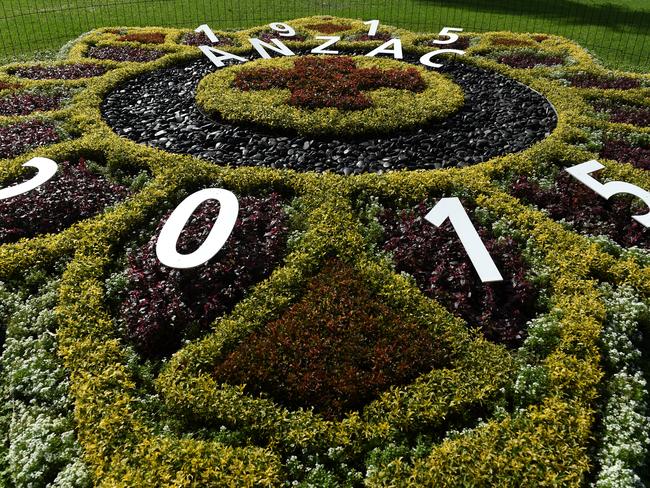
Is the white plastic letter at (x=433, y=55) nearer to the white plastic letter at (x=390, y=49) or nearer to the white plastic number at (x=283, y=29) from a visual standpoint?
the white plastic letter at (x=390, y=49)

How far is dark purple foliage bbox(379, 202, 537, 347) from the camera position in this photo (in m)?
5.71

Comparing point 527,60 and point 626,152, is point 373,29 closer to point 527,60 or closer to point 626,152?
point 527,60

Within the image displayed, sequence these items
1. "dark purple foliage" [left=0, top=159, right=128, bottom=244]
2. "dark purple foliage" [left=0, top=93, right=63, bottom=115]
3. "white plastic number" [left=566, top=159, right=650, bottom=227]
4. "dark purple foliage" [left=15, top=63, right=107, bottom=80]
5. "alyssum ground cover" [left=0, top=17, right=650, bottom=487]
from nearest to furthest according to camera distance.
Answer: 1. "alyssum ground cover" [left=0, top=17, right=650, bottom=487]
2. "dark purple foliage" [left=0, top=159, right=128, bottom=244]
3. "white plastic number" [left=566, top=159, right=650, bottom=227]
4. "dark purple foliage" [left=0, top=93, right=63, bottom=115]
5. "dark purple foliage" [left=15, top=63, right=107, bottom=80]

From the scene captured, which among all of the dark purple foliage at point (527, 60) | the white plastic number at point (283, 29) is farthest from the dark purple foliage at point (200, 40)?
the dark purple foliage at point (527, 60)

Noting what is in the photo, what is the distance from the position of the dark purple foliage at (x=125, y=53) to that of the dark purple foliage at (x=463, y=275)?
31.5ft

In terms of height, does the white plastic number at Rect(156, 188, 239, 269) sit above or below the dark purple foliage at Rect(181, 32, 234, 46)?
below

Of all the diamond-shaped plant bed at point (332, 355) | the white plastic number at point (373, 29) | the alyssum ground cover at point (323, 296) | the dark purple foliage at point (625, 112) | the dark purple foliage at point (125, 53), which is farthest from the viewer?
the white plastic number at point (373, 29)

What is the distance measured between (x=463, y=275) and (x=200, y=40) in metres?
12.3

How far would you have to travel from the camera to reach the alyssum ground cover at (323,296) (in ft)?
14.5

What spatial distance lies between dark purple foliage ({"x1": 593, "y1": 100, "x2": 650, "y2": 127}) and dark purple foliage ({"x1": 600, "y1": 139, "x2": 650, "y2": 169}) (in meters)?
1.09

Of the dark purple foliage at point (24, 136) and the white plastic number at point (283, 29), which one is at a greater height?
the white plastic number at point (283, 29)

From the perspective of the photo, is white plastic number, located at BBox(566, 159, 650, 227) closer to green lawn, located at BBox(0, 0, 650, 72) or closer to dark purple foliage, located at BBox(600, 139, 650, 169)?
dark purple foliage, located at BBox(600, 139, 650, 169)

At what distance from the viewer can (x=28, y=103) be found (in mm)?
10664

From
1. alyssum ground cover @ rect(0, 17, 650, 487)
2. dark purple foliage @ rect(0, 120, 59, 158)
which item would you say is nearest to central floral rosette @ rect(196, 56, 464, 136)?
alyssum ground cover @ rect(0, 17, 650, 487)
